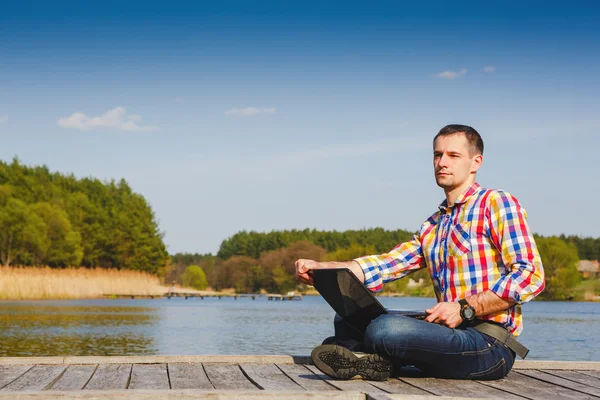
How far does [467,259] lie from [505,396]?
794 millimetres

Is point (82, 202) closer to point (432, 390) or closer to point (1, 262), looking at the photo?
point (1, 262)

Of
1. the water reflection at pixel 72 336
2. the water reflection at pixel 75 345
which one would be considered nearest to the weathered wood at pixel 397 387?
the water reflection at pixel 75 345

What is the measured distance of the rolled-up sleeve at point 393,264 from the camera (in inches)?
185

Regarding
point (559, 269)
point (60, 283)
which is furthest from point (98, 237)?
point (559, 269)

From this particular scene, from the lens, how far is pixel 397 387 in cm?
383

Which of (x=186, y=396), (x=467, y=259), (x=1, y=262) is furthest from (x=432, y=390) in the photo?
(x=1, y=262)

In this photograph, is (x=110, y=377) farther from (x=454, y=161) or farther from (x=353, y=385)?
(x=454, y=161)

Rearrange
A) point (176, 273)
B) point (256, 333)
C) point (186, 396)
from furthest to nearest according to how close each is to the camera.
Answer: point (176, 273)
point (256, 333)
point (186, 396)

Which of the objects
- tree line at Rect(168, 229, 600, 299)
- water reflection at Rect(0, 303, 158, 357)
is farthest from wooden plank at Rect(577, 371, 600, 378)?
tree line at Rect(168, 229, 600, 299)

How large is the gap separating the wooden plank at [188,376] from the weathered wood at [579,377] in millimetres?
1992

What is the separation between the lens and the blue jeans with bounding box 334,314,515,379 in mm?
3920

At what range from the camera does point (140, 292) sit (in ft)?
198

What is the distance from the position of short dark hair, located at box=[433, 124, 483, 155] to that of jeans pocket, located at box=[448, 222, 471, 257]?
1.39 feet

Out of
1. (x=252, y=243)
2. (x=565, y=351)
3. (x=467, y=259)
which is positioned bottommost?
(x=565, y=351)
